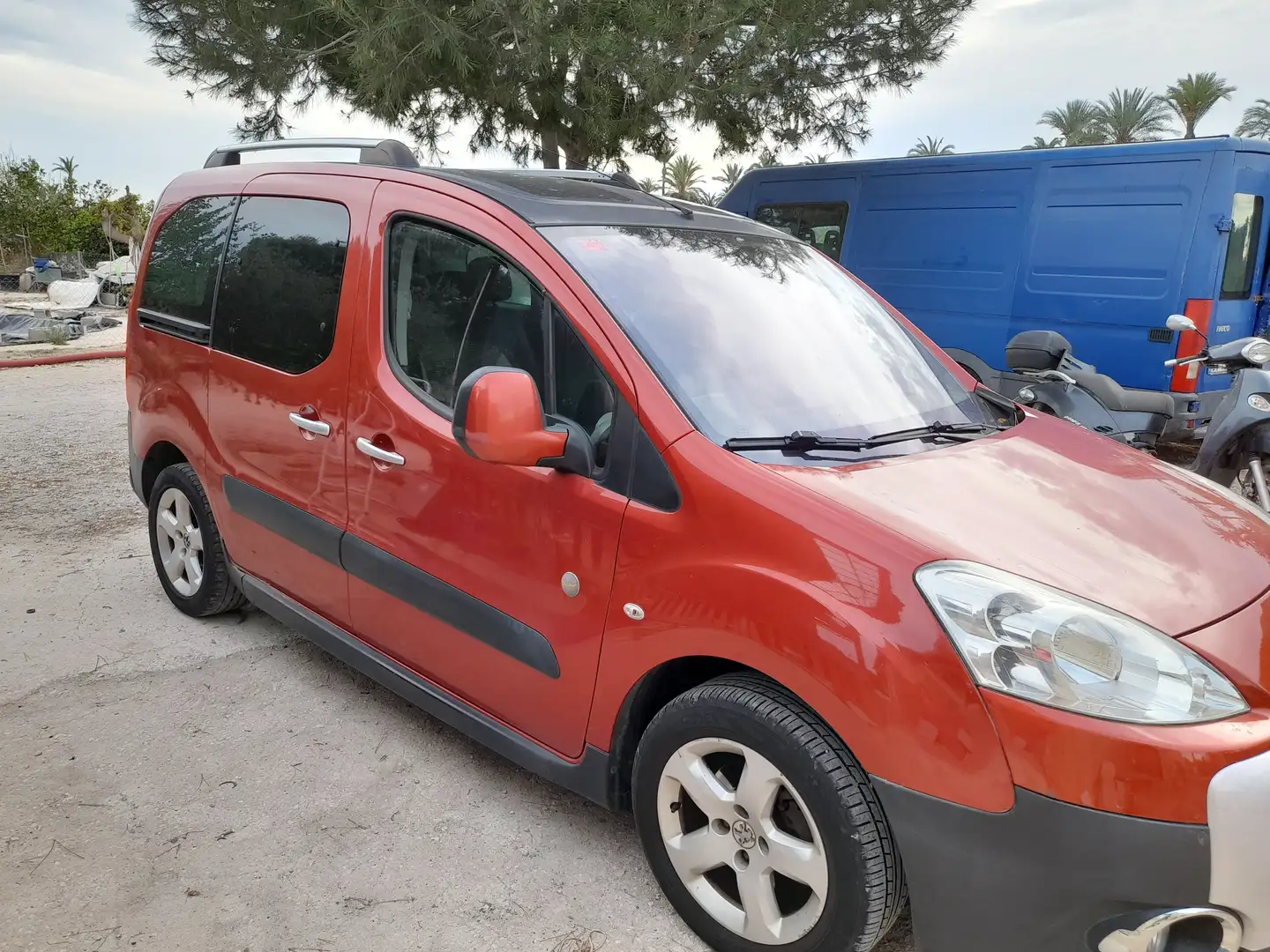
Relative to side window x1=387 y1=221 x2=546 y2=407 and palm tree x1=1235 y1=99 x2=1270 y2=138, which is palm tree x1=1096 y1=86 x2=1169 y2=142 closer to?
palm tree x1=1235 y1=99 x2=1270 y2=138

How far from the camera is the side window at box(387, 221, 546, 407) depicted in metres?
2.50

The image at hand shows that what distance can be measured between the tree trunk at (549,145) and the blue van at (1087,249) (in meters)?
3.72

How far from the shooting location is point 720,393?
7.42 ft

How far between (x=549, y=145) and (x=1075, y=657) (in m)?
10.1

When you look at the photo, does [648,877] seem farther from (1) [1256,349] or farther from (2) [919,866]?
(1) [1256,349]

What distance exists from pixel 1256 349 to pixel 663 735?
11.3 feet

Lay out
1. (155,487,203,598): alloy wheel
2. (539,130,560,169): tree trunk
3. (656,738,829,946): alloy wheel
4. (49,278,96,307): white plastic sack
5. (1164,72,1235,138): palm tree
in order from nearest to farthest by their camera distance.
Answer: (656,738,829,946): alloy wheel → (155,487,203,598): alloy wheel → (539,130,560,169): tree trunk → (49,278,96,307): white plastic sack → (1164,72,1235,138): palm tree

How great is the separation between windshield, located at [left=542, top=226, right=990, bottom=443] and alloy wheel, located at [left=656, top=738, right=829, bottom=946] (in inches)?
28.0

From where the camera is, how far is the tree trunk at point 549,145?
10.6 metres

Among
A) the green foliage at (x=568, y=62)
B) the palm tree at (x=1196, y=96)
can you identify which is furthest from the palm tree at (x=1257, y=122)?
the green foliage at (x=568, y=62)

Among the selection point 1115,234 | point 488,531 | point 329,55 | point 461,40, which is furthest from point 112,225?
point 488,531

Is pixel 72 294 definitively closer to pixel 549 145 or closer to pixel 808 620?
pixel 549 145

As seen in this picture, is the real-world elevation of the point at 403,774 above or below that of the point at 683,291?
below

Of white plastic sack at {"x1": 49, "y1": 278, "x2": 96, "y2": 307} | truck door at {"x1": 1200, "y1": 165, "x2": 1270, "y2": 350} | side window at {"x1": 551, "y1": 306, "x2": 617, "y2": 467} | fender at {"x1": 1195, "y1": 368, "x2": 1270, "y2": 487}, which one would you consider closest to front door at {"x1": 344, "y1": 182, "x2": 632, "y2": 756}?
side window at {"x1": 551, "y1": 306, "x2": 617, "y2": 467}
